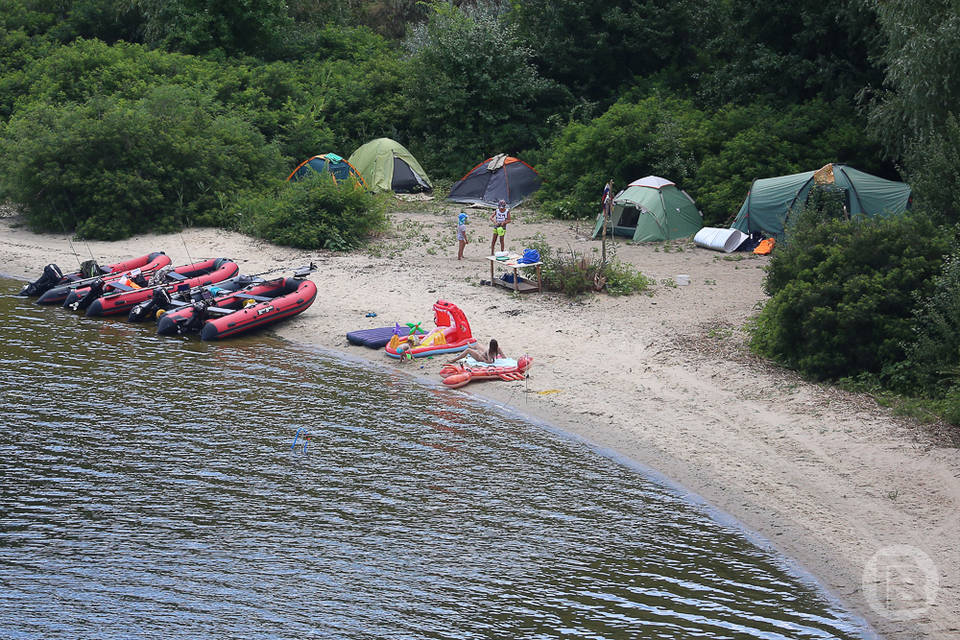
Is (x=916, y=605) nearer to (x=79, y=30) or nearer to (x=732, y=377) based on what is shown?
(x=732, y=377)

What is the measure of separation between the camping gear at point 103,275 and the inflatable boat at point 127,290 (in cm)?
30

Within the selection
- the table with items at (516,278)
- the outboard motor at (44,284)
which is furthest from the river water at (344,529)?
the outboard motor at (44,284)

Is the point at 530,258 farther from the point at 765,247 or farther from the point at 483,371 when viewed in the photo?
the point at 765,247

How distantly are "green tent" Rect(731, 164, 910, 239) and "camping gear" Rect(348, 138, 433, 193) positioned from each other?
1021 cm

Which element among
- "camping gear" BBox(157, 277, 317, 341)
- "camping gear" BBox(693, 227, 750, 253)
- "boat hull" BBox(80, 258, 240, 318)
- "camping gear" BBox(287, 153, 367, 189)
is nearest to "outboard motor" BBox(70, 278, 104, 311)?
"boat hull" BBox(80, 258, 240, 318)

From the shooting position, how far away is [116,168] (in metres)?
22.1

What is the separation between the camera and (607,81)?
1155 inches

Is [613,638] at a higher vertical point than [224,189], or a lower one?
lower

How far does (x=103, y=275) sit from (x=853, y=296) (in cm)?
1371

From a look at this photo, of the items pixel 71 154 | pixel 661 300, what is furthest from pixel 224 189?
pixel 661 300

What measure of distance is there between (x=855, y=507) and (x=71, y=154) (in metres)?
19.2

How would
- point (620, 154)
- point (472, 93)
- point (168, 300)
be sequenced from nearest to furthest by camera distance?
point (168, 300) → point (620, 154) → point (472, 93)

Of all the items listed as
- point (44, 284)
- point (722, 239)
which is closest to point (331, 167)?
point (44, 284)

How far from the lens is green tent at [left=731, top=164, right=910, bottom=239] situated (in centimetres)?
1902
